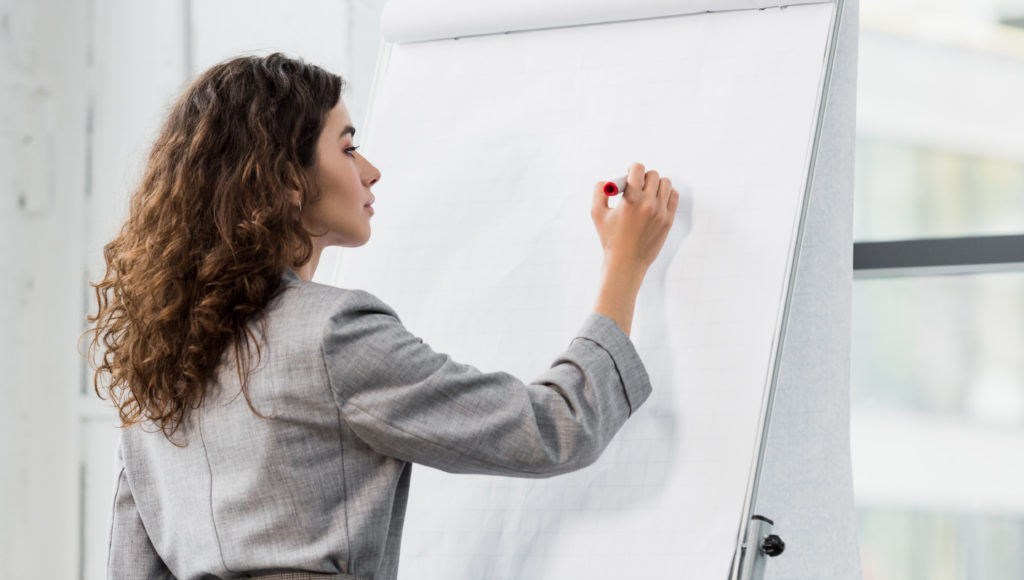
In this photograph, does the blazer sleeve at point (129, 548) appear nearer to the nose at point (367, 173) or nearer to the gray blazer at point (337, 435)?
the gray blazer at point (337, 435)

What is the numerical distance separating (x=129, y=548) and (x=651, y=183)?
62cm

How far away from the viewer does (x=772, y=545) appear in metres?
1.01

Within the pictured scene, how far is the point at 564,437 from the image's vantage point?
3.10ft

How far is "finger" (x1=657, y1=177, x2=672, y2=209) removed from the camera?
3.63 ft

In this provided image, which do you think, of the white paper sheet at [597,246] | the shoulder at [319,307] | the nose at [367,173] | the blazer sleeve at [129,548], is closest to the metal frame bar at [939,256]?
the white paper sheet at [597,246]

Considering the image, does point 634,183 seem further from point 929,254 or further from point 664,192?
point 929,254

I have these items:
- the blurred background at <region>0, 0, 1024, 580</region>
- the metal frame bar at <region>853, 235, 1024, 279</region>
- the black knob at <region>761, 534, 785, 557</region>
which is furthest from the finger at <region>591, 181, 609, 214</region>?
the metal frame bar at <region>853, 235, 1024, 279</region>

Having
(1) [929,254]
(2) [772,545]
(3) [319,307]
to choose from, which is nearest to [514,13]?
(3) [319,307]

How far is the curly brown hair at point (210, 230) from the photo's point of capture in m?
0.95

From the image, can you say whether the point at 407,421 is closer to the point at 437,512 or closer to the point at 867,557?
the point at 437,512

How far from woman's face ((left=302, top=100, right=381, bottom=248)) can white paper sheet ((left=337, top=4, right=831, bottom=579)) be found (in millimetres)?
184

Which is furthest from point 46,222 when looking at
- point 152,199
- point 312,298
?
point 312,298

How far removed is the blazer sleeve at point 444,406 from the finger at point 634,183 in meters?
0.23

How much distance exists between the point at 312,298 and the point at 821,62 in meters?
0.59
